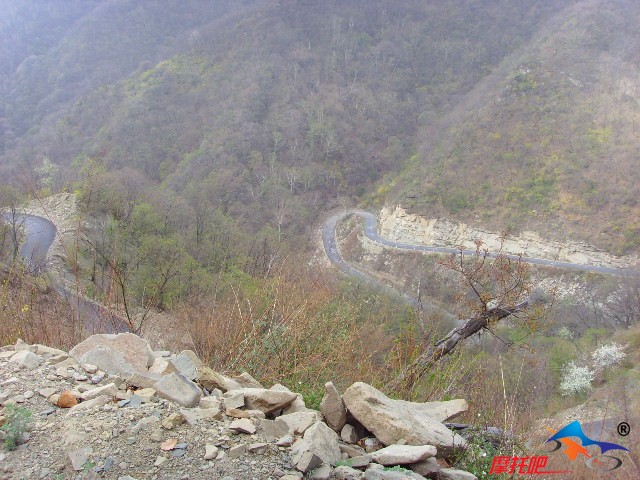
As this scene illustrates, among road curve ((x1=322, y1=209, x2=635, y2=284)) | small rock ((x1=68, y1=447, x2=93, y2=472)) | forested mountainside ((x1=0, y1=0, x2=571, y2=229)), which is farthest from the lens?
forested mountainside ((x1=0, y1=0, x2=571, y2=229))

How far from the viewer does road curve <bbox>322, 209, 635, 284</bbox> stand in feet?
90.0

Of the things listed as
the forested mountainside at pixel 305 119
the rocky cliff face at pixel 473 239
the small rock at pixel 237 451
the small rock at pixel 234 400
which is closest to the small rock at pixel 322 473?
the small rock at pixel 237 451

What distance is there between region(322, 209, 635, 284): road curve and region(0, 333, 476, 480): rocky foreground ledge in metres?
18.2

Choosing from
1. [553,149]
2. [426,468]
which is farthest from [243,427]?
[553,149]

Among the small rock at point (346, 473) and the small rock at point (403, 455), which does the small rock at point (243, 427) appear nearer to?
the small rock at point (346, 473)

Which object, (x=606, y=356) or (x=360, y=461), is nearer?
(x=360, y=461)

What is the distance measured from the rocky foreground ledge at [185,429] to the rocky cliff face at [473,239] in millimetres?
25315

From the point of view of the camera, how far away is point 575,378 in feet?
54.5

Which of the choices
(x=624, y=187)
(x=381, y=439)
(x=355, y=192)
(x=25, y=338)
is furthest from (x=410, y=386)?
(x=355, y=192)

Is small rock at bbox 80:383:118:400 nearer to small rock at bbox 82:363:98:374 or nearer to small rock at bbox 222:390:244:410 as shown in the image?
small rock at bbox 82:363:98:374

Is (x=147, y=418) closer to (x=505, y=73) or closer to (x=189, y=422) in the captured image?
(x=189, y=422)

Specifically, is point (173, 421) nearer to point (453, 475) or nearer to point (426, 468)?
point (426, 468)

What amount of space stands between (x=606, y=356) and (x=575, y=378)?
2.43m

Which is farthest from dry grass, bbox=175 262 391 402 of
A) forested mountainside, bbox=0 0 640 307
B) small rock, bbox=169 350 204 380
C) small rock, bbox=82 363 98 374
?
forested mountainside, bbox=0 0 640 307
